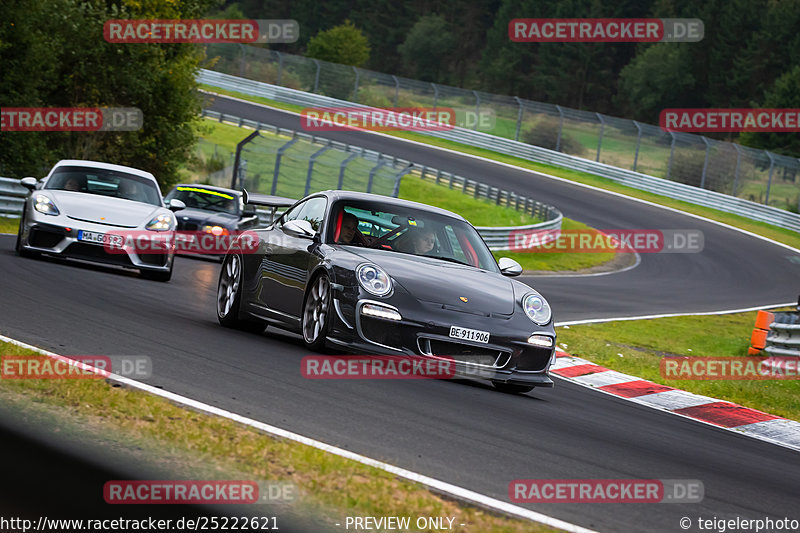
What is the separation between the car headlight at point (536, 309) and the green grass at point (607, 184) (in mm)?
35077

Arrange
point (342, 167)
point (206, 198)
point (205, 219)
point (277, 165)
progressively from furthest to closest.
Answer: point (277, 165) < point (342, 167) < point (206, 198) < point (205, 219)

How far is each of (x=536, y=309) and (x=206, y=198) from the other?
539 inches

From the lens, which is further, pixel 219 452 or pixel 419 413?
pixel 419 413

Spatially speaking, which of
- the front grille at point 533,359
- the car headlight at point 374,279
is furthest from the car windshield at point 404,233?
the front grille at point 533,359

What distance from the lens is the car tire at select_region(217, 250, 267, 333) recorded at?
1034 centimetres

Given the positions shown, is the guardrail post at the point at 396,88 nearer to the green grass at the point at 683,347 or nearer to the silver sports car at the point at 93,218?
the green grass at the point at 683,347

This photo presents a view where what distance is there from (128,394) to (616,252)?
30.9 m

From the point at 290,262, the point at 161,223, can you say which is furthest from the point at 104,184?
the point at 290,262

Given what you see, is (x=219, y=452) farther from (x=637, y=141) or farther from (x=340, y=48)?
(x=340, y=48)

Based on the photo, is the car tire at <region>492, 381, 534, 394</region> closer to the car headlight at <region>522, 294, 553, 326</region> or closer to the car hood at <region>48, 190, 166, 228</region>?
the car headlight at <region>522, 294, 553, 326</region>

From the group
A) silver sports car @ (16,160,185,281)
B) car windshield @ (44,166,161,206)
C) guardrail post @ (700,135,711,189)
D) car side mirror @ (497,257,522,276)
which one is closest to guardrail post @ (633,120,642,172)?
guardrail post @ (700,135,711,189)

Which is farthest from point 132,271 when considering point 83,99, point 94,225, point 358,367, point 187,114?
point 187,114

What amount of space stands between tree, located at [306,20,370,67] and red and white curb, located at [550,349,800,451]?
67.2m

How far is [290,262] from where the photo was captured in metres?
9.47
